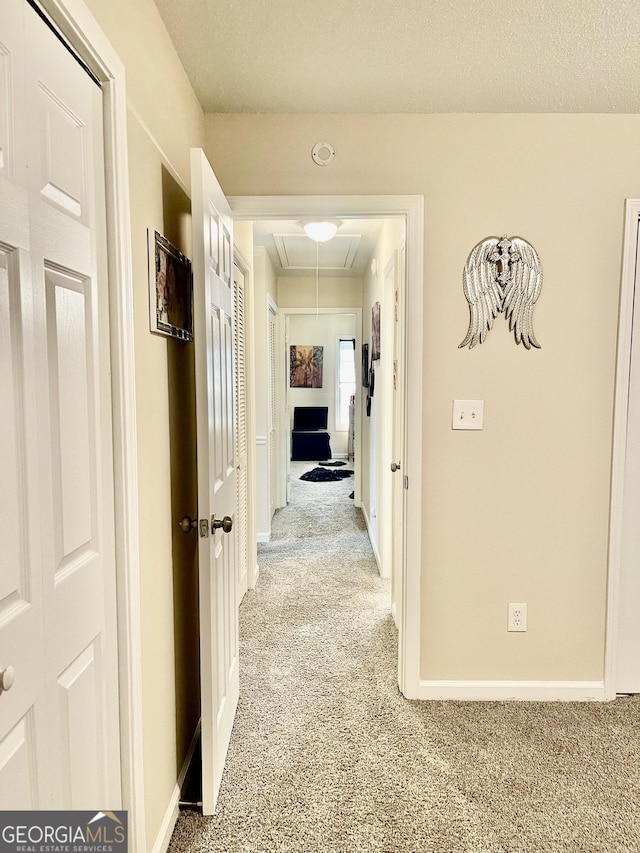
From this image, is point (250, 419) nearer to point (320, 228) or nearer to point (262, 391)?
point (262, 391)

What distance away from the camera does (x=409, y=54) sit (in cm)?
169

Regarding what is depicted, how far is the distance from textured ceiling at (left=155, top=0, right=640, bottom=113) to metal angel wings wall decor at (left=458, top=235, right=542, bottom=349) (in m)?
0.54

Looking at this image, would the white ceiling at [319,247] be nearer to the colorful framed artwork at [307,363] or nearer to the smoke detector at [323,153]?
the smoke detector at [323,153]

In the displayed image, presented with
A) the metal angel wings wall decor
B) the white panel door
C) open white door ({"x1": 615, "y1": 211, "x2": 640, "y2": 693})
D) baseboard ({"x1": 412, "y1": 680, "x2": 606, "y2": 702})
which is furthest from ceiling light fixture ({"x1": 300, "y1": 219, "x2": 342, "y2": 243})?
baseboard ({"x1": 412, "y1": 680, "x2": 606, "y2": 702})

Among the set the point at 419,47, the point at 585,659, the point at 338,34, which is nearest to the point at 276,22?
the point at 338,34

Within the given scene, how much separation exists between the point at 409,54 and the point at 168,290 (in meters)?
1.13

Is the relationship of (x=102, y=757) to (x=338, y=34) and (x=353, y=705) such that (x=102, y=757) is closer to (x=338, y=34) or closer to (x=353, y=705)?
(x=353, y=705)

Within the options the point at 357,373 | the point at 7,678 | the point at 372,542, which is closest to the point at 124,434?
the point at 7,678

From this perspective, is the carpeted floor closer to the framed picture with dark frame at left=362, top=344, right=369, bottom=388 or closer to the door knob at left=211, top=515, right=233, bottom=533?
the door knob at left=211, top=515, right=233, bottom=533

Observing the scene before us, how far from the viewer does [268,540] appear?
4418 millimetres

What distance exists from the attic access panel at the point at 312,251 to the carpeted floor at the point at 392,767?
299cm

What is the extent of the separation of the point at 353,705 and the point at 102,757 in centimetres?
132

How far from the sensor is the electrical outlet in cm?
224

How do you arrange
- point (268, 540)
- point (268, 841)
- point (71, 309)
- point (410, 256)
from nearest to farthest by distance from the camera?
point (71, 309) < point (268, 841) < point (410, 256) < point (268, 540)
